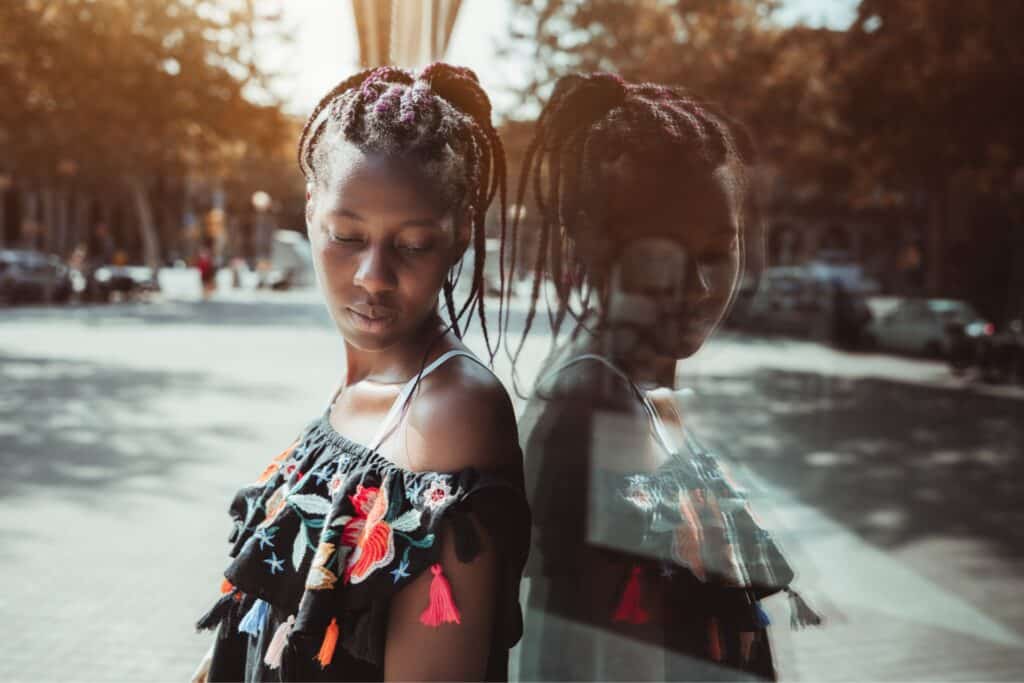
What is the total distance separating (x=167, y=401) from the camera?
12398 millimetres

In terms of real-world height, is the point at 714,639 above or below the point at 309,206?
below

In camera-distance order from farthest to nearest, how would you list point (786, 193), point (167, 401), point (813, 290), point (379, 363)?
point (813, 290), point (786, 193), point (167, 401), point (379, 363)

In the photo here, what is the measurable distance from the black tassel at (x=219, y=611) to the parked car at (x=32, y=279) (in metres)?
29.3

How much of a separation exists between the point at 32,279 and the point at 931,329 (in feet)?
72.9

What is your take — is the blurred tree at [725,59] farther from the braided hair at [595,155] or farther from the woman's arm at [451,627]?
the woman's arm at [451,627]

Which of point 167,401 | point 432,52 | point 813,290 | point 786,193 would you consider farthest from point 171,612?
point 813,290

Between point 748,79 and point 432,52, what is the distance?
359 inches

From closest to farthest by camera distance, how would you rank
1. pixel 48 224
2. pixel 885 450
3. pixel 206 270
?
pixel 885 450, pixel 206 270, pixel 48 224

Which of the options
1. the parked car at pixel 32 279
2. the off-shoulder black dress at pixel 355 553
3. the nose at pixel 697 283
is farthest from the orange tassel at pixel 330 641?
the parked car at pixel 32 279

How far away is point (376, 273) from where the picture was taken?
144 centimetres

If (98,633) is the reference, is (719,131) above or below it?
above

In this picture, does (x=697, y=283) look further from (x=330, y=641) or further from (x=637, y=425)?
(x=330, y=641)

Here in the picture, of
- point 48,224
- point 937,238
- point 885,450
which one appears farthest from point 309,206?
point 48,224

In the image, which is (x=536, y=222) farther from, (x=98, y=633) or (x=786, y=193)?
(x=786, y=193)
